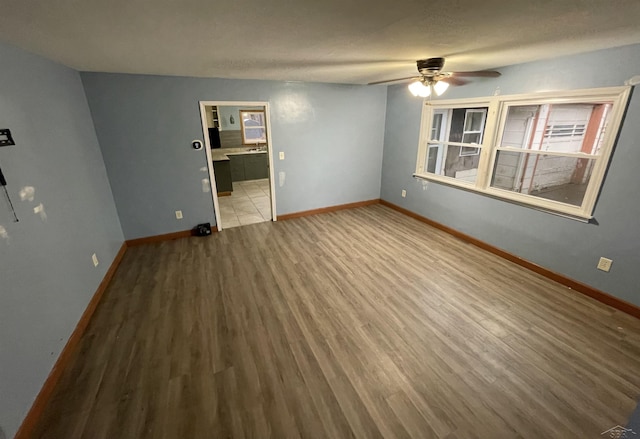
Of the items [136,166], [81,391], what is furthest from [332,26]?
[136,166]

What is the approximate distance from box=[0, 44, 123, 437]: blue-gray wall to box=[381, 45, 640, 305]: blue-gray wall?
4.62 meters

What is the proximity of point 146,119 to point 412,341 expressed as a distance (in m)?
4.12

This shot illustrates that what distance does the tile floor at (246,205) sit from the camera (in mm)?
4836

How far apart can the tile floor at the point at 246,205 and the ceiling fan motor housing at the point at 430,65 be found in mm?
3382

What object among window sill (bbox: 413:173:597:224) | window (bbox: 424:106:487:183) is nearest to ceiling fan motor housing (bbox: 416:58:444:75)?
window (bbox: 424:106:487:183)

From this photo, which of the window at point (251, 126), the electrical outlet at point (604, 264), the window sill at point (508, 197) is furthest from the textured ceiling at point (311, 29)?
the window at point (251, 126)

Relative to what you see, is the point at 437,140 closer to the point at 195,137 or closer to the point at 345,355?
the point at 345,355

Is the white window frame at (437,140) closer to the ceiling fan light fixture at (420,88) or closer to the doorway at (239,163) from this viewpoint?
the ceiling fan light fixture at (420,88)

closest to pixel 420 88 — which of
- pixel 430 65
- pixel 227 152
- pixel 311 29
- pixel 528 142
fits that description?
pixel 430 65

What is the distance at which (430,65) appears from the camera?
246 cm

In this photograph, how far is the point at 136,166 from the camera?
11.8 feet

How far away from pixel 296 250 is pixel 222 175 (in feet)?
11.0

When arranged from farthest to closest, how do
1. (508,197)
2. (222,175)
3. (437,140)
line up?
1. (222,175)
2. (437,140)
3. (508,197)

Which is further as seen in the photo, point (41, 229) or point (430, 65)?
point (430, 65)
